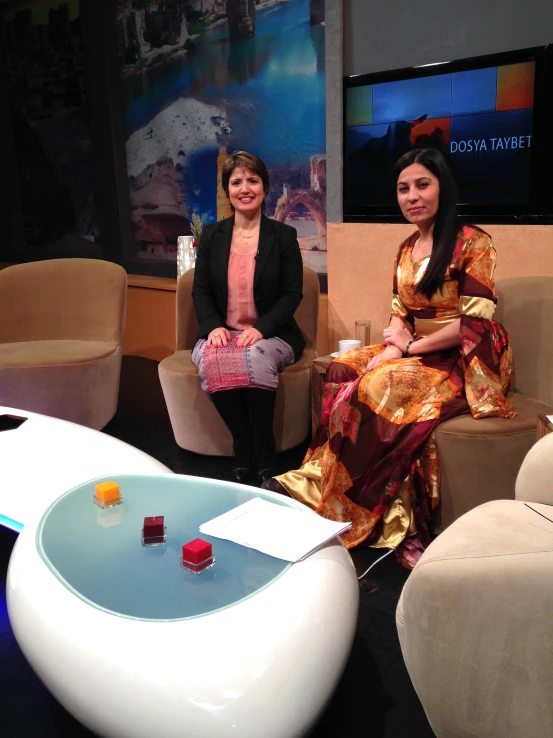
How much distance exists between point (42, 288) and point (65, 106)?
2958 millimetres

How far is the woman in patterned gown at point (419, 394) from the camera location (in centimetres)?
236

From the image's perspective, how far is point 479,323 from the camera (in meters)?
2.45

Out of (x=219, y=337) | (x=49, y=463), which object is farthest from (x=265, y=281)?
(x=49, y=463)

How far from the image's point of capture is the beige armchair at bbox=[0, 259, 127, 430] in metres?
3.39

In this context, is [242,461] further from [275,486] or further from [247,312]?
[247,312]

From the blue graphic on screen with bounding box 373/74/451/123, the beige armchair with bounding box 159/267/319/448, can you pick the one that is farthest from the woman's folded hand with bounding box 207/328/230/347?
the blue graphic on screen with bounding box 373/74/451/123

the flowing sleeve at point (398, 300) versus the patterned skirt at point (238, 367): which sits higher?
the flowing sleeve at point (398, 300)

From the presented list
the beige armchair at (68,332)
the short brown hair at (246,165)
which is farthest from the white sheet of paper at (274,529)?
the beige armchair at (68,332)

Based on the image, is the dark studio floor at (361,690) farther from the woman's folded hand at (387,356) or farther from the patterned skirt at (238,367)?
the patterned skirt at (238,367)

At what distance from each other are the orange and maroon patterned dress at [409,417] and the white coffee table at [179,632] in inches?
31.4

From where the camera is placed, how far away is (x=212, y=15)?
15.8ft

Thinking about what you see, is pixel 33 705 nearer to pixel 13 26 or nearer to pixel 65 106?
pixel 65 106

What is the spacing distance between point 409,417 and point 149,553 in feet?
3.69

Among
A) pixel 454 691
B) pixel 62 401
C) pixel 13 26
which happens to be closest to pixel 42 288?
pixel 62 401
